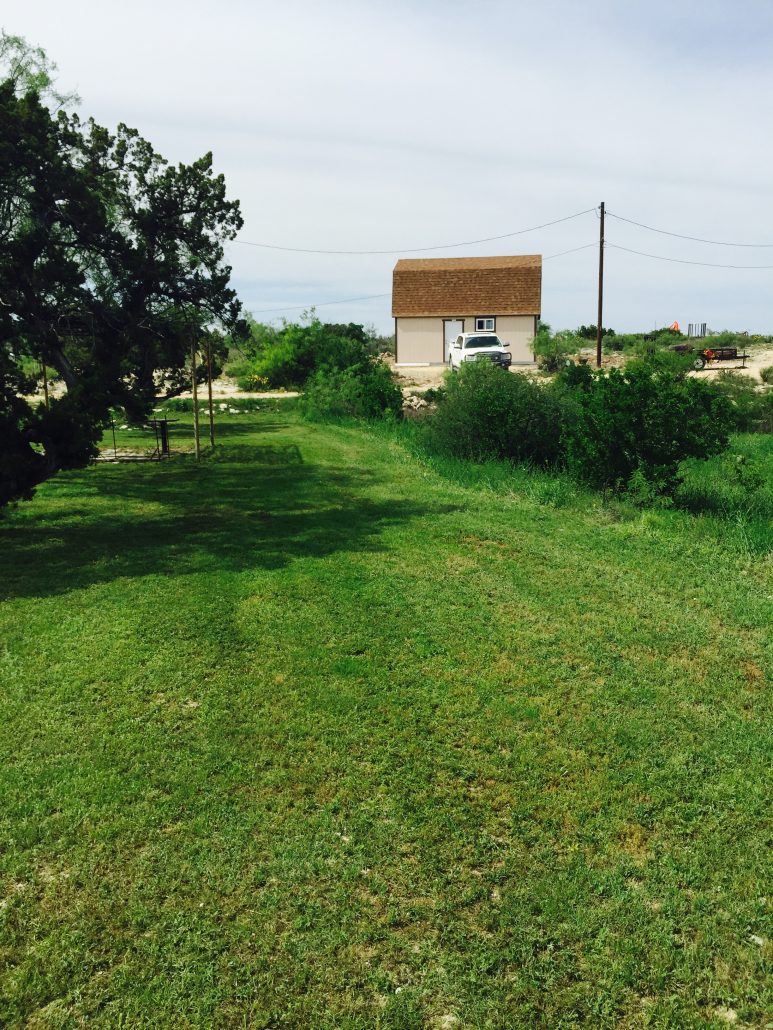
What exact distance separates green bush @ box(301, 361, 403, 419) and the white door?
47.3 feet

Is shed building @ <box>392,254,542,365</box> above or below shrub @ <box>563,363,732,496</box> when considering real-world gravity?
above

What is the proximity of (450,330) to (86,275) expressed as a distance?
30.3 m

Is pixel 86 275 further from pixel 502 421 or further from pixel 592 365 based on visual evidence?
pixel 592 365

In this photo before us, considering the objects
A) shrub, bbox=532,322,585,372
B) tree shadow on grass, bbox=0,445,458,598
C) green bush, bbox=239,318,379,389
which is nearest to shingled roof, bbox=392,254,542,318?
shrub, bbox=532,322,585,372

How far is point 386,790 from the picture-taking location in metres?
5.00

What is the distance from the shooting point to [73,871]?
14.1 feet

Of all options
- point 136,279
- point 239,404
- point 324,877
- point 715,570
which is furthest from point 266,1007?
point 239,404

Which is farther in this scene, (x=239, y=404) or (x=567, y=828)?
(x=239, y=404)

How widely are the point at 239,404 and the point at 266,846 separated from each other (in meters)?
29.0

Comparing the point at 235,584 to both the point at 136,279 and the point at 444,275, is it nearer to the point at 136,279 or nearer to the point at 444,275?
the point at 136,279

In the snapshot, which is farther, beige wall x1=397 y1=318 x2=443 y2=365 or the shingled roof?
beige wall x1=397 y1=318 x2=443 y2=365

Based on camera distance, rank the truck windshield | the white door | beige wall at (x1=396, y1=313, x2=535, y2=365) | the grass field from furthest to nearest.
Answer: the white door → beige wall at (x1=396, y1=313, x2=535, y2=365) → the truck windshield → the grass field

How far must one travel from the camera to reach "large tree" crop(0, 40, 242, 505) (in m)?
10.9

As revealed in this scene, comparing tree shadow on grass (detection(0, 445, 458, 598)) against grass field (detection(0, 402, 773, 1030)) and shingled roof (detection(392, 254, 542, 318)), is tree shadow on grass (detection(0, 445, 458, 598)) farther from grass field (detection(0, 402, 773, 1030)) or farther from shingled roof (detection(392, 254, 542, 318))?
shingled roof (detection(392, 254, 542, 318))
